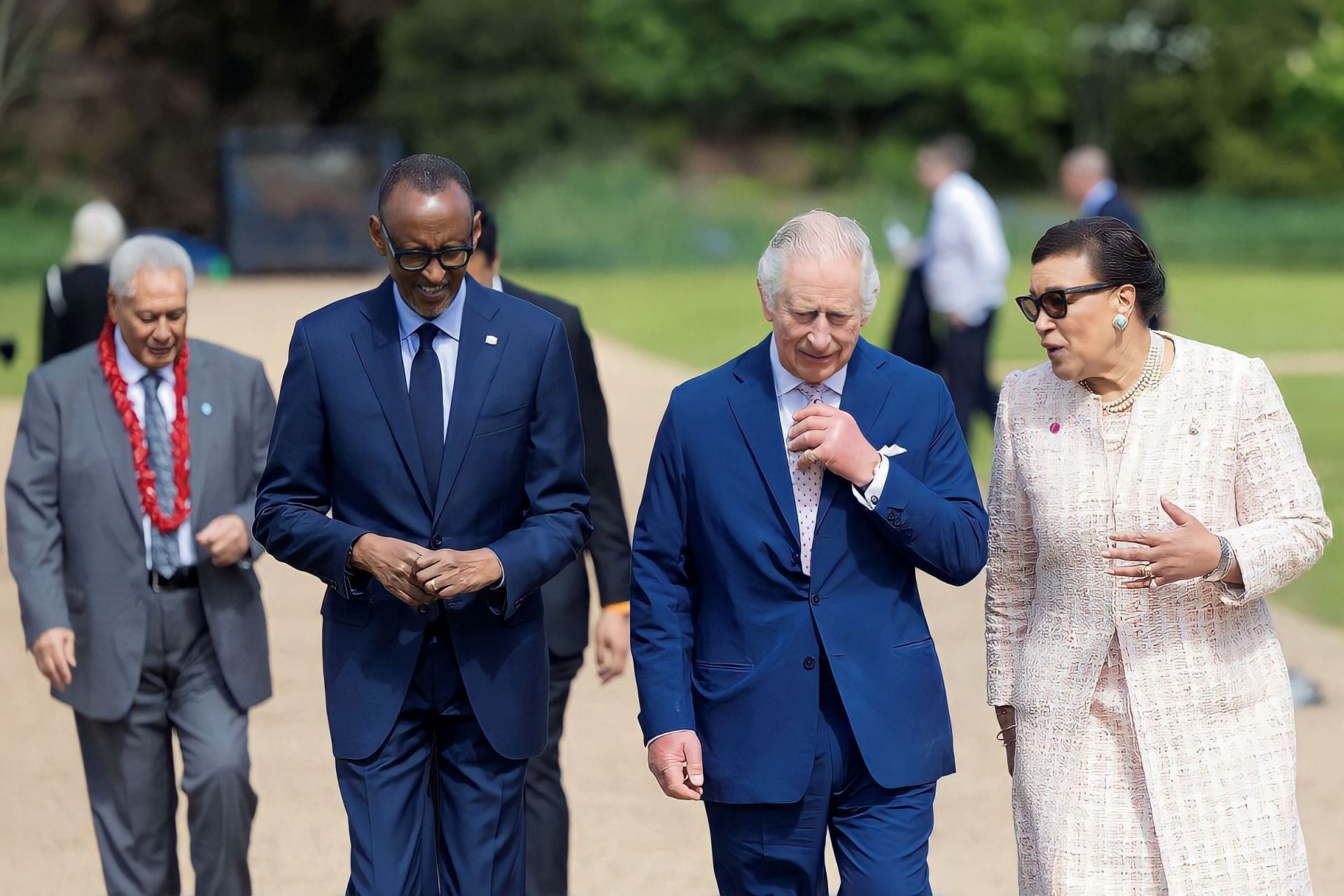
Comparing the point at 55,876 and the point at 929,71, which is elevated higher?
the point at 929,71

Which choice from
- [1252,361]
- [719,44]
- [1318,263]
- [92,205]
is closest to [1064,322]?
[1252,361]

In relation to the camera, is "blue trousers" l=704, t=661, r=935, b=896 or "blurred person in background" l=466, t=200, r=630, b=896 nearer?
"blue trousers" l=704, t=661, r=935, b=896

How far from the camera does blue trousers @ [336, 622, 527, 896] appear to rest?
12.5 feet

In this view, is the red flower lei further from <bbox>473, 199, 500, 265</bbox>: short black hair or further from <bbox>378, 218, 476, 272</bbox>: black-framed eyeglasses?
<bbox>378, 218, 476, 272</bbox>: black-framed eyeglasses

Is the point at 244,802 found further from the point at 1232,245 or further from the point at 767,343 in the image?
the point at 1232,245

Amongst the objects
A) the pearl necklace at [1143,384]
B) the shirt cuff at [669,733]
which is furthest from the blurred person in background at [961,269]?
the shirt cuff at [669,733]

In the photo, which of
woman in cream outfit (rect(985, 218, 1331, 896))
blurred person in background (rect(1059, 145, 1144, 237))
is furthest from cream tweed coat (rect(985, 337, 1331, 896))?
blurred person in background (rect(1059, 145, 1144, 237))

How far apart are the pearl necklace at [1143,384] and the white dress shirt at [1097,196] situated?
8.53m

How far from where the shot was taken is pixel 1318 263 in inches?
1769

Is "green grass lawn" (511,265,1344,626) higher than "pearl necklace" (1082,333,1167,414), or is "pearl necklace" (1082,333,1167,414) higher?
"green grass lawn" (511,265,1344,626)

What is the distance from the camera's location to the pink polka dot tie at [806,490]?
369 centimetres

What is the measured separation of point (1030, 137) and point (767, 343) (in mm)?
65606

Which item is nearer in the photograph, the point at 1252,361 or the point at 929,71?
the point at 1252,361

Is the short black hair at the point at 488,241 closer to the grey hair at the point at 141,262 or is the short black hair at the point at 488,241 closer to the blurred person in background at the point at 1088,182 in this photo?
the grey hair at the point at 141,262
